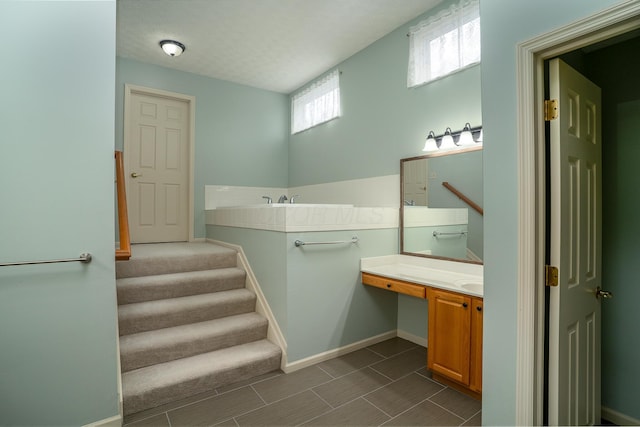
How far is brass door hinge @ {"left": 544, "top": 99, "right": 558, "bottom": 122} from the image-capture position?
1.36 m

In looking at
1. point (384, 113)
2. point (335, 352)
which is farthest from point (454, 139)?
point (335, 352)

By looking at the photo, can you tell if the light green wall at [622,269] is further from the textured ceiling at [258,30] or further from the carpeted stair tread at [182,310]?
the carpeted stair tread at [182,310]

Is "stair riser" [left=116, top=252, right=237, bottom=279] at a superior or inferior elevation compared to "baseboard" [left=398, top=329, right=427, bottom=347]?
superior

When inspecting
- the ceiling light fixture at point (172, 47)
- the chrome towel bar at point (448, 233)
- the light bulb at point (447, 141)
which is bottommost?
the chrome towel bar at point (448, 233)

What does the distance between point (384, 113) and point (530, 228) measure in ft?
7.53

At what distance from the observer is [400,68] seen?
317 cm

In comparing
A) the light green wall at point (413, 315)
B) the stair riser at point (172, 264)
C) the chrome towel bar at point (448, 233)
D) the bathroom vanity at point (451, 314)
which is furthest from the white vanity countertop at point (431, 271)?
the stair riser at point (172, 264)

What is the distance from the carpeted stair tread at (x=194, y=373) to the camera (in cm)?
206

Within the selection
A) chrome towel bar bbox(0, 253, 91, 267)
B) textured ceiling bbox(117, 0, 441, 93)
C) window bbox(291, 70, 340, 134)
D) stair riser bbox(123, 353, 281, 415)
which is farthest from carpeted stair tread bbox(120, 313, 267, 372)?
textured ceiling bbox(117, 0, 441, 93)

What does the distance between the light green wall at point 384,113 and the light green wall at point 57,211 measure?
7.81 ft

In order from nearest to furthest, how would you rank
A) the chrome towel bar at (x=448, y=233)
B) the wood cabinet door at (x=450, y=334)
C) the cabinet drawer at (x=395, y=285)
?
the wood cabinet door at (x=450, y=334) < the cabinet drawer at (x=395, y=285) < the chrome towel bar at (x=448, y=233)

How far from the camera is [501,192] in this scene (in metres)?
1.42

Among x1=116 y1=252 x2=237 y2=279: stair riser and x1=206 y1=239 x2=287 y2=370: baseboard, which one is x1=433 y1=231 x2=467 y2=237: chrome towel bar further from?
x1=116 y1=252 x2=237 y2=279: stair riser

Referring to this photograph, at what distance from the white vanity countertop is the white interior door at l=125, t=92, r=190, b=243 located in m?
2.79
